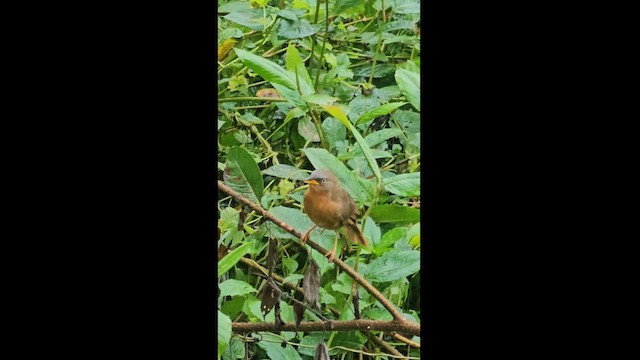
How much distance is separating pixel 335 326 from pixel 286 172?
268 millimetres

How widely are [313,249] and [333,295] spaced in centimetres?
9

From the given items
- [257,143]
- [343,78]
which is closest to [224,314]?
[257,143]

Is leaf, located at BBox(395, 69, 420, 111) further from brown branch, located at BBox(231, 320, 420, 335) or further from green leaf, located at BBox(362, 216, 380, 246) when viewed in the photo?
brown branch, located at BBox(231, 320, 420, 335)

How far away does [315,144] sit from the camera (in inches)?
53.2

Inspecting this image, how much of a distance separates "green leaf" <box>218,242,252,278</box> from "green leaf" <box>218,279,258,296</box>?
0.09 feet

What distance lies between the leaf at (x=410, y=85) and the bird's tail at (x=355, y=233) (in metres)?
0.22

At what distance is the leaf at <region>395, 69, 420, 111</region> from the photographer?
1326mm

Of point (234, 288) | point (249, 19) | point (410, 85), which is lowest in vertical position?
point (234, 288)

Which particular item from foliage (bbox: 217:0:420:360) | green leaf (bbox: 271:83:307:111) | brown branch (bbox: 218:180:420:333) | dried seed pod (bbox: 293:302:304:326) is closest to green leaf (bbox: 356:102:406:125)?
foliage (bbox: 217:0:420:360)

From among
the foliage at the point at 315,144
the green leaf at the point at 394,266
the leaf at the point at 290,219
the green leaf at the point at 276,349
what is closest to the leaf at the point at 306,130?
the foliage at the point at 315,144

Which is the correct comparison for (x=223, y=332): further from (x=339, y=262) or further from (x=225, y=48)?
(x=225, y=48)

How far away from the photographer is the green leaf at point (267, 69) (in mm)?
1308

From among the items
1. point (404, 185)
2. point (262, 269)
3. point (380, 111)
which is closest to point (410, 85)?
point (380, 111)

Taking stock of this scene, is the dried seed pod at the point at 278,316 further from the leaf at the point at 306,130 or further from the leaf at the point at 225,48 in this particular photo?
→ the leaf at the point at 225,48
